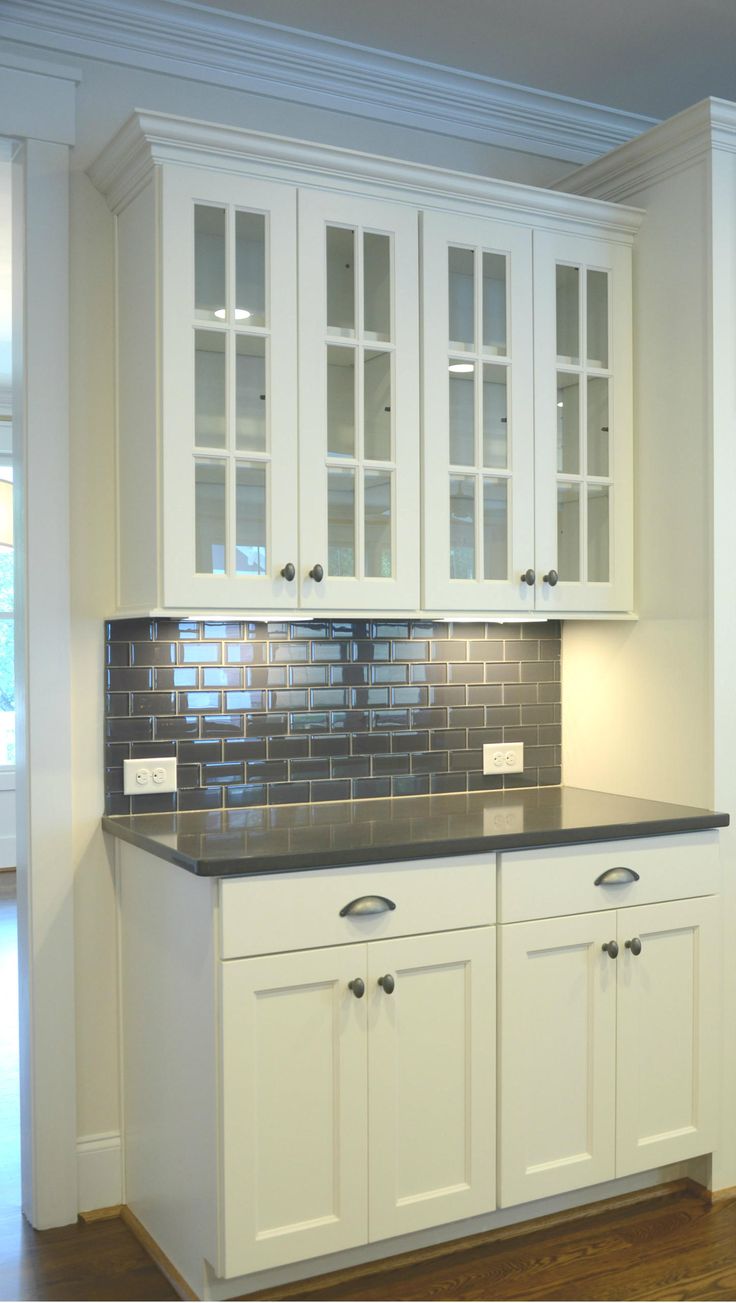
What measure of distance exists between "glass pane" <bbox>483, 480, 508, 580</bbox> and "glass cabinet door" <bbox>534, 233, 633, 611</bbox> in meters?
0.10

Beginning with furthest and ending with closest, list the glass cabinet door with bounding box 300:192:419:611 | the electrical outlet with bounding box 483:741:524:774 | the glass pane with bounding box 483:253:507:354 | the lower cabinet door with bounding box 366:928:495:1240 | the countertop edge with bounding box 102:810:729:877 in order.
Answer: the electrical outlet with bounding box 483:741:524:774 < the glass pane with bounding box 483:253:507:354 < the glass cabinet door with bounding box 300:192:419:611 < the lower cabinet door with bounding box 366:928:495:1240 < the countertop edge with bounding box 102:810:729:877

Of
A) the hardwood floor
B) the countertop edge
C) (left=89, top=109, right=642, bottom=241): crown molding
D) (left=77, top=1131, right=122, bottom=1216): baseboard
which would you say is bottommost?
the hardwood floor

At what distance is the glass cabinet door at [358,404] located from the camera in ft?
8.56

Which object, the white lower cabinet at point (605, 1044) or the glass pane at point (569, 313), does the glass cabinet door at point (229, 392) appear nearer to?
the glass pane at point (569, 313)

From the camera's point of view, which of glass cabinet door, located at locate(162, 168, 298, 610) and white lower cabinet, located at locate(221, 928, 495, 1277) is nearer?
white lower cabinet, located at locate(221, 928, 495, 1277)

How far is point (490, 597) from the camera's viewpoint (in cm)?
285

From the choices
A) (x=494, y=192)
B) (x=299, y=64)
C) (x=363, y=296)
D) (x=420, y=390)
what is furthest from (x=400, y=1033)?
(x=299, y=64)

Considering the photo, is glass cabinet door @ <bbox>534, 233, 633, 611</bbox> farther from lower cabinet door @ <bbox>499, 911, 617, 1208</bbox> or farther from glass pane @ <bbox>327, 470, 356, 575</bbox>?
lower cabinet door @ <bbox>499, 911, 617, 1208</bbox>

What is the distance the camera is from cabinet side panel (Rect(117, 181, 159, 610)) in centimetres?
250

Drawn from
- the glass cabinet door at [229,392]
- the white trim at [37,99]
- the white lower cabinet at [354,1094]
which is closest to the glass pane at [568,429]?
the glass cabinet door at [229,392]

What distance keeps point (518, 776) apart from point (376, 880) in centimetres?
101

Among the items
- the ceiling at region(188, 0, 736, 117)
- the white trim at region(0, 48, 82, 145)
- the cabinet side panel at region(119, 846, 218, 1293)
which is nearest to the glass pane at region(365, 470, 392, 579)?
the cabinet side panel at region(119, 846, 218, 1293)

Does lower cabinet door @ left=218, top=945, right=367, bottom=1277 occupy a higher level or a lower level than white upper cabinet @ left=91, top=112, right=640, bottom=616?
lower

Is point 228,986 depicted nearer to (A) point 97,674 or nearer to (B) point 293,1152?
(B) point 293,1152
